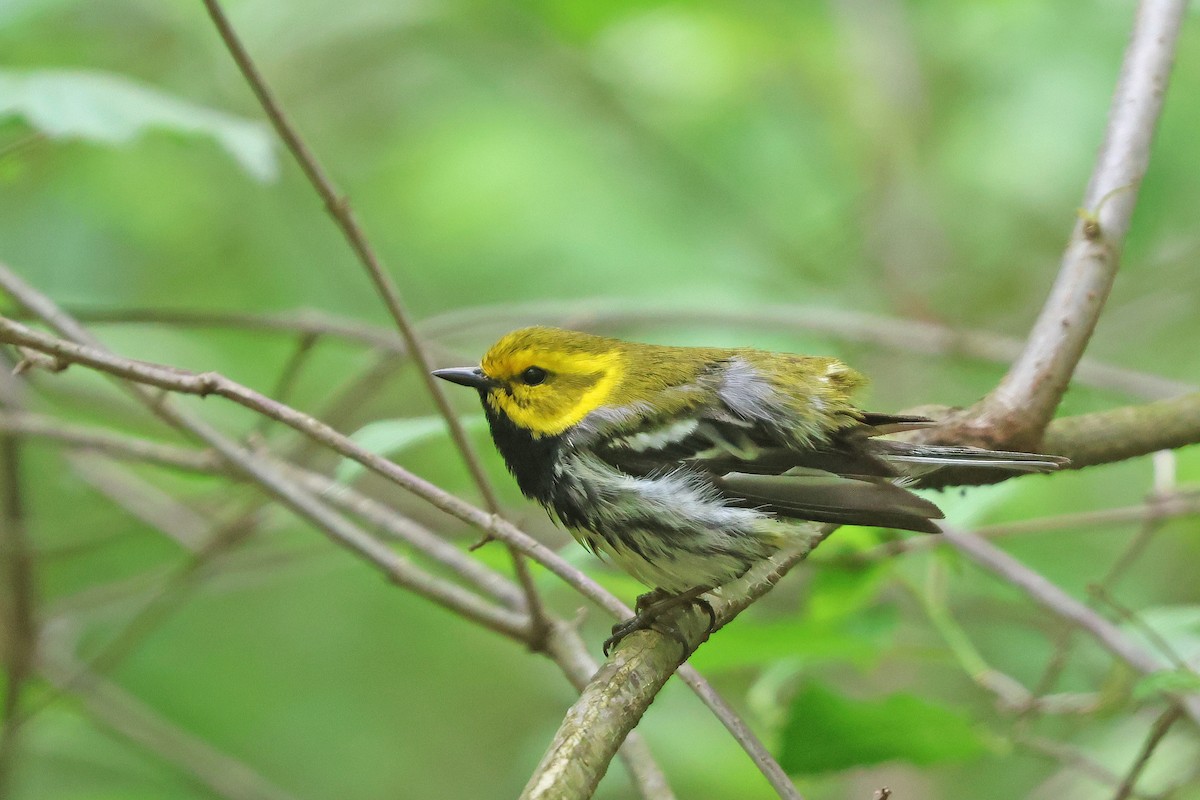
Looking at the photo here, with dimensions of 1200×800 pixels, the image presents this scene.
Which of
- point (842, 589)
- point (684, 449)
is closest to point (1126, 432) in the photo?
point (842, 589)

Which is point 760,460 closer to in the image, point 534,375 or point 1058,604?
point 534,375

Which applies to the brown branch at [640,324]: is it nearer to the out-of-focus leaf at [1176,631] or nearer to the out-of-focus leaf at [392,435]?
the out-of-focus leaf at [392,435]

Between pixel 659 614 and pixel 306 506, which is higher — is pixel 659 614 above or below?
below

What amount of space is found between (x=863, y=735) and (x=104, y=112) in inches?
95.4

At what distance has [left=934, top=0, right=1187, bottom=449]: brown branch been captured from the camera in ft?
8.95

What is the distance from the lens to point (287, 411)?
2012 mm

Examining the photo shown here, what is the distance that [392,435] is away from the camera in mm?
2605

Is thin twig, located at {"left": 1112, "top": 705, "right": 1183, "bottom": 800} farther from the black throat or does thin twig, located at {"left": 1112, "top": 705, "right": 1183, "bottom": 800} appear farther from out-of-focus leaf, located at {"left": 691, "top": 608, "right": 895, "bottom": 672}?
the black throat

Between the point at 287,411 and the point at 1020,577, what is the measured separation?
205 centimetres

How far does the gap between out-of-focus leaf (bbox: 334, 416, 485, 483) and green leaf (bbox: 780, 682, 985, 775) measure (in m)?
1.00

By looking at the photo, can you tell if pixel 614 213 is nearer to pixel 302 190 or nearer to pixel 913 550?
pixel 302 190

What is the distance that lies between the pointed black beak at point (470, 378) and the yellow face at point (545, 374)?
0.02 meters

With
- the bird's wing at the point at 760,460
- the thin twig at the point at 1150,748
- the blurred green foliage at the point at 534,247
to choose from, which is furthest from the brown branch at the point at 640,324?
the thin twig at the point at 1150,748

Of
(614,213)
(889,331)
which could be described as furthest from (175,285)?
(889,331)
